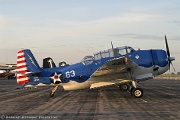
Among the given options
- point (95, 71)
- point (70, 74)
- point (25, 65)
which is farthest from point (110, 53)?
point (25, 65)

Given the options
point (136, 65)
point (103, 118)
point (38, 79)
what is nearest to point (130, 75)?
point (136, 65)

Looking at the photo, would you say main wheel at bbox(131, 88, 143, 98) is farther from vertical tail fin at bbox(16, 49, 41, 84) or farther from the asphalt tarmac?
vertical tail fin at bbox(16, 49, 41, 84)

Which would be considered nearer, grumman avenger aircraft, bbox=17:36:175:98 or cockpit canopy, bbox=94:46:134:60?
grumman avenger aircraft, bbox=17:36:175:98

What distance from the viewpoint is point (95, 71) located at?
17.2 m

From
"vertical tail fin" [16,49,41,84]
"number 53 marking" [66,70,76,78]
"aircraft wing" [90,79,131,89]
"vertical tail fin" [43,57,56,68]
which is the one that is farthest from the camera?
"vertical tail fin" [43,57,56,68]

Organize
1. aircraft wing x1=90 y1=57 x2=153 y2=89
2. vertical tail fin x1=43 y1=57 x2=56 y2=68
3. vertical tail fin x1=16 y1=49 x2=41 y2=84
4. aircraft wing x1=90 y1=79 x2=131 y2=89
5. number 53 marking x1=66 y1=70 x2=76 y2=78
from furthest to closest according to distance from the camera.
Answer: vertical tail fin x1=43 y1=57 x2=56 y2=68 → vertical tail fin x1=16 y1=49 x2=41 y2=84 → number 53 marking x1=66 y1=70 x2=76 y2=78 → aircraft wing x1=90 y1=79 x2=131 y2=89 → aircraft wing x1=90 y1=57 x2=153 y2=89

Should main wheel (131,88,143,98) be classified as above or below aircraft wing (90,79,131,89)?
below

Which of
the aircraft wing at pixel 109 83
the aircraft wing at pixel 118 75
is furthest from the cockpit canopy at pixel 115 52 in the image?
the aircraft wing at pixel 109 83

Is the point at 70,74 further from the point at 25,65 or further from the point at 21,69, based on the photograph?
the point at 21,69

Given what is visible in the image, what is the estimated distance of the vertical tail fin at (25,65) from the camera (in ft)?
59.2

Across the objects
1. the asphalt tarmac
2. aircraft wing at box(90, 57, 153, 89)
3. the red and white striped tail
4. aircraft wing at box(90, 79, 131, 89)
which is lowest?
the asphalt tarmac

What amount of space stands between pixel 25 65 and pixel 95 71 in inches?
199

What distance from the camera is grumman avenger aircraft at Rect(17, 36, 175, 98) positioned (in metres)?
17.6

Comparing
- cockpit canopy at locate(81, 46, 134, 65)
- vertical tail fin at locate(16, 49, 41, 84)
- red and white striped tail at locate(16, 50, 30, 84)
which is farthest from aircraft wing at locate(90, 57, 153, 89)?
red and white striped tail at locate(16, 50, 30, 84)
